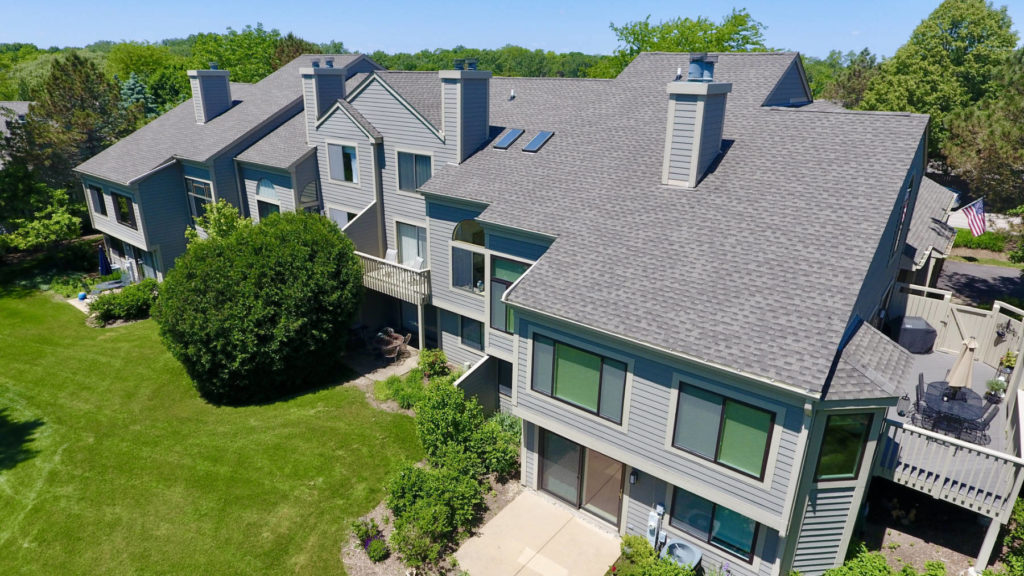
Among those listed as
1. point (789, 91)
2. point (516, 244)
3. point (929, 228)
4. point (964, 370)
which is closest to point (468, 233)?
point (516, 244)

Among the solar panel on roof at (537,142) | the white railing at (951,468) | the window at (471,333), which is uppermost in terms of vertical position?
the solar panel on roof at (537,142)

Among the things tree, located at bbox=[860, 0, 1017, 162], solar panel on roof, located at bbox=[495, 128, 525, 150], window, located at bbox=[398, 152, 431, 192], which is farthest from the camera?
tree, located at bbox=[860, 0, 1017, 162]

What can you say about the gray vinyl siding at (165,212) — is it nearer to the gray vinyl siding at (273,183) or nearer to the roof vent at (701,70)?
the gray vinyl siding at (273,183)

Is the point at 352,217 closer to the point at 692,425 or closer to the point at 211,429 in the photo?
the point at 211,429

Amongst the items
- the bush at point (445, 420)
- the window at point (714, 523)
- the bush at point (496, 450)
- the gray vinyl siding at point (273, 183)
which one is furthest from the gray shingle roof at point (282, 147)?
the window at point (714, 523)

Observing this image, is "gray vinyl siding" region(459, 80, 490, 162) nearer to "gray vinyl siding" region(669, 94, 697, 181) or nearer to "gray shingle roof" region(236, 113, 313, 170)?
"gray vinyl siding" region(669, 94, 697, 181)

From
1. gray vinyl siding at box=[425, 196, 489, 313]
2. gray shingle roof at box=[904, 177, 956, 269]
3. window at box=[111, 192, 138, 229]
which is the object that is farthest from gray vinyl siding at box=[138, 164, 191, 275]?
gray shingle roof at box=[904, 177, 956, 269]

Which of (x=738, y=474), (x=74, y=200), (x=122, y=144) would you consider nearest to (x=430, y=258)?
(x=738, y=474)
